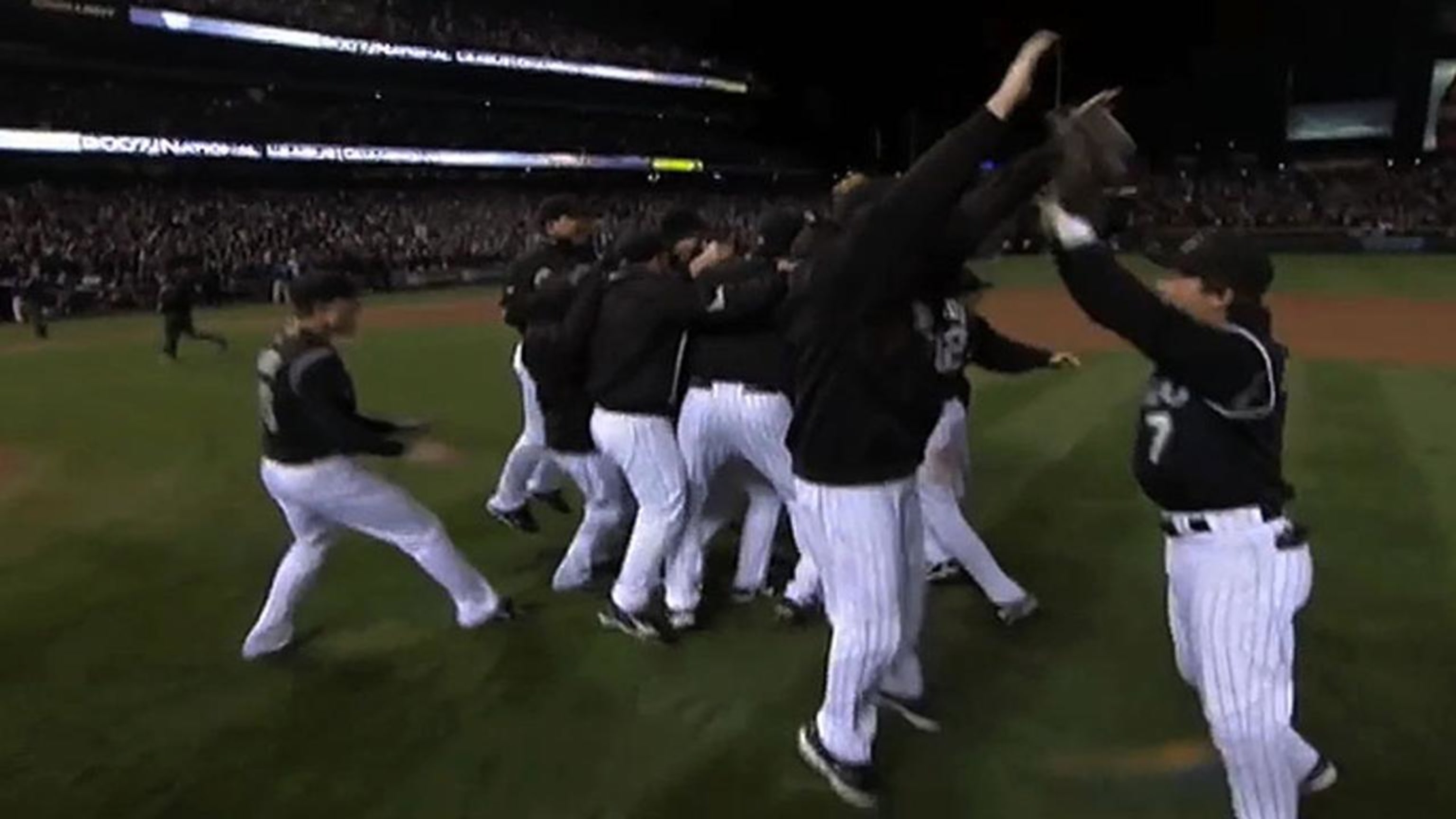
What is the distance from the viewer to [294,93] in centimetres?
4112

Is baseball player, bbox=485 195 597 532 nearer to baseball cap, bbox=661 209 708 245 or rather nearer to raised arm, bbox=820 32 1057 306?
baseball cap, bbox=661 209 708 245

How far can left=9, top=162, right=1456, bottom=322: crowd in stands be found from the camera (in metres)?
31.7

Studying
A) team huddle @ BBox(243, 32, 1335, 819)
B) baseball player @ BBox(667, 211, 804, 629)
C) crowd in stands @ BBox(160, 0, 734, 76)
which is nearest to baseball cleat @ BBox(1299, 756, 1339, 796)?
team huddle @ BBox(243, 32, 1335, 819)

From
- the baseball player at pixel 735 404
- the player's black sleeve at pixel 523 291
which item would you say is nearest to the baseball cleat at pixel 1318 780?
the baseball player at pixel 735 404

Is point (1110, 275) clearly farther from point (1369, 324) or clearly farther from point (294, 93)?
point (294, 93)

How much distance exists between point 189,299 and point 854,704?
18191 millimetres

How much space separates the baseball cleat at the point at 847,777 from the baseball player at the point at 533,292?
3069mm

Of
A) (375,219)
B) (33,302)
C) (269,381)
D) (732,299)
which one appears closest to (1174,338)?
(732,299)

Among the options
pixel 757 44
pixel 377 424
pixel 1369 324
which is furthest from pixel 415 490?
pixel 757 44

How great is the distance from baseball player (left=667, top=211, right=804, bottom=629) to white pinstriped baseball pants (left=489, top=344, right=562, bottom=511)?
148 centimetres

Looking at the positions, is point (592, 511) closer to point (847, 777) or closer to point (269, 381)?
point (269, 381)

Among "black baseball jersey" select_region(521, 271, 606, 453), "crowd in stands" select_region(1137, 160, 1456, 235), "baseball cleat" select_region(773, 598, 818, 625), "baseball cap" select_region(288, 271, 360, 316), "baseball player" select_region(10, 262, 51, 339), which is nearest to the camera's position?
"baseball cap" select_region(288, 271, 360, 316)

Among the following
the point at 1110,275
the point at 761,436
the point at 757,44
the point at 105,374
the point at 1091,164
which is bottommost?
the point at 105,374

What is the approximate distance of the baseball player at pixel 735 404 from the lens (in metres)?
5.96
